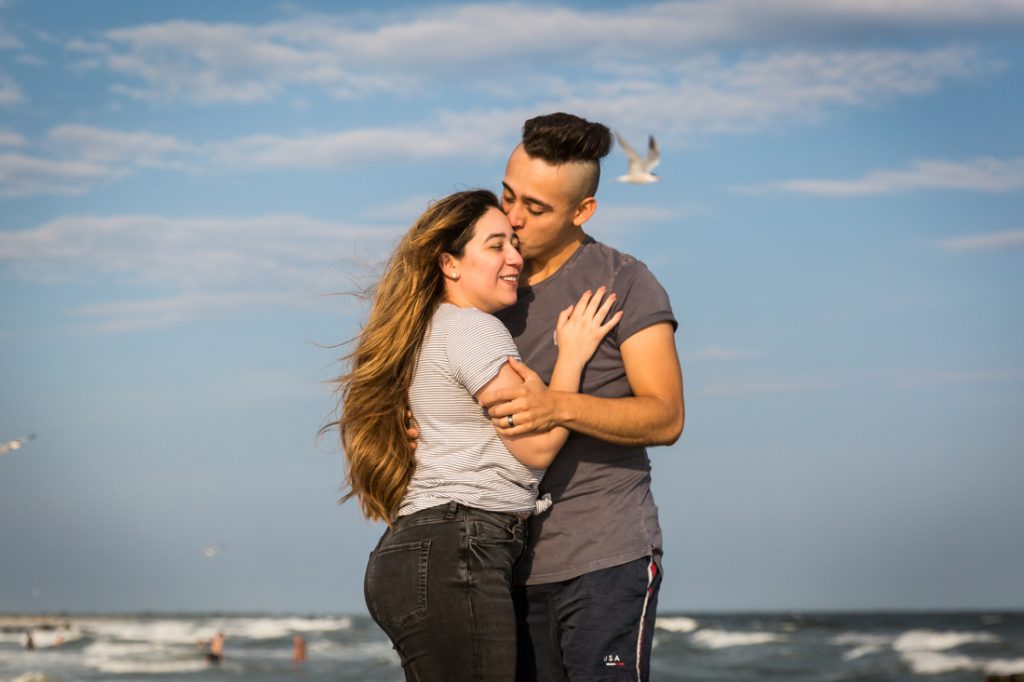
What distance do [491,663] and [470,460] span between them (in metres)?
0.57

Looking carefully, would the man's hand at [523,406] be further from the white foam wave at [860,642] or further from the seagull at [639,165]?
the white foam wave at [860,642]

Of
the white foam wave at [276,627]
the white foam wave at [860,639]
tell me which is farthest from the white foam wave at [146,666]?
the white foam wave at [860,639]

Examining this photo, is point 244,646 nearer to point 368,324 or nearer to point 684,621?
point 684,621

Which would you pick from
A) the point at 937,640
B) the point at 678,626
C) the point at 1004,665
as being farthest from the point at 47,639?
the point at 1004,665

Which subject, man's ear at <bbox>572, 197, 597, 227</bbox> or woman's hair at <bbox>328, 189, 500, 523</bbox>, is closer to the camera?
woman's hair at <bbox>328, 189, 500, 523</bbox>

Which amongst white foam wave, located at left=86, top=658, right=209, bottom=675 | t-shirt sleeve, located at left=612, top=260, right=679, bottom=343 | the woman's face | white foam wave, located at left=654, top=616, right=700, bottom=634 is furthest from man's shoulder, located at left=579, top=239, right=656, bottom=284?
white foam wave, located at left=654, top=616, right=700, bottom=634

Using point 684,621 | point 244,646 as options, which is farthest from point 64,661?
point 684,621

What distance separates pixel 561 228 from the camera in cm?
409

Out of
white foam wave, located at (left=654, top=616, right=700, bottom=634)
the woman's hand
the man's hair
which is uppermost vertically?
the man's hair

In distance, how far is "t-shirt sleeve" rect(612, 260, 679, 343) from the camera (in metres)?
3.93

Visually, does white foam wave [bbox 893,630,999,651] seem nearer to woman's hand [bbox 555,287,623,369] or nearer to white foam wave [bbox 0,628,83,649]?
white foam wave [bbox 0,628,83,649]

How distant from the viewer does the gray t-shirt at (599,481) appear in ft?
12.8

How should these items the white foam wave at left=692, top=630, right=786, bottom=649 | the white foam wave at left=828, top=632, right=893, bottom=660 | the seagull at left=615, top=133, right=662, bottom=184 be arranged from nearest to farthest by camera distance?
the seagull at left=615, top=133, right=662, bottom=184, the white foam wave at left=828, top=632, right=893, bottom=660, the white foam wave at left=692, top=630, right=786, bottom=649

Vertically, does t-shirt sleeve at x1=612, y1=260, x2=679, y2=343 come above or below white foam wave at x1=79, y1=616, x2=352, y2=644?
above
